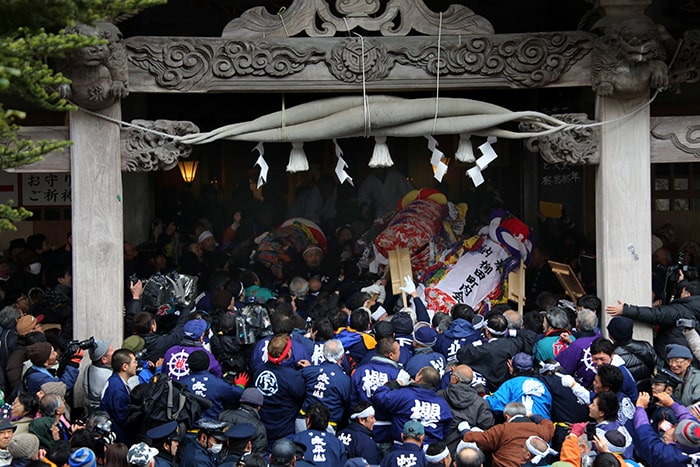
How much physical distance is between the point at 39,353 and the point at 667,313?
5936mm

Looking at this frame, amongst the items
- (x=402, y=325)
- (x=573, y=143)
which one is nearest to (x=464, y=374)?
(x=402, y=325)

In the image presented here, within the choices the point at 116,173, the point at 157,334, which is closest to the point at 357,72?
the point at 116,173

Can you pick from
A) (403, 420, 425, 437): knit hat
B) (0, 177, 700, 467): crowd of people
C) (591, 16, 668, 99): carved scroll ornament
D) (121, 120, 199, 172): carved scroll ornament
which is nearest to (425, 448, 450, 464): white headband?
(0, 177, 700, 467): crowd of people

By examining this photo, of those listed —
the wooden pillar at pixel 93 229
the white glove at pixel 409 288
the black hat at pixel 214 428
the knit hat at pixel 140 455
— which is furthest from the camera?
the white glove at pixel 409 288

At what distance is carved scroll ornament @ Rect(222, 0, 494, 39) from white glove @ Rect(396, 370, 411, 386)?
360cm

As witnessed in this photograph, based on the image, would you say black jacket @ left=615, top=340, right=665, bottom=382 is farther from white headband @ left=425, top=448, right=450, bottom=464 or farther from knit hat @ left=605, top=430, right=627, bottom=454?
white headband @ left=425, top=448, right=450, bottom=464

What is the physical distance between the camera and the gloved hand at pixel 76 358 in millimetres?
9930

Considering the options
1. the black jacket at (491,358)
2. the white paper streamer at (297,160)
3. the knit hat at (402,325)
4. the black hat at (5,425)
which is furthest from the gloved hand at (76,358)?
the black jacket at (491,358)

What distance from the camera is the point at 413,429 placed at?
26.8ft

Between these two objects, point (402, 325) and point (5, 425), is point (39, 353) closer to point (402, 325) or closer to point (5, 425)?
point (5, 425)

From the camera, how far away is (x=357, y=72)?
10531 millimetres

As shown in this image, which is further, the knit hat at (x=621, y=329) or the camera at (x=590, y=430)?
the knit hat at (x=621, y=329)

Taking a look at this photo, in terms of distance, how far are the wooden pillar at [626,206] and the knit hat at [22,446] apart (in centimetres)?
564

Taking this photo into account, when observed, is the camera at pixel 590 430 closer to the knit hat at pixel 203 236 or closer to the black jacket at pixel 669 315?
the black jacket at pixel 669 315
